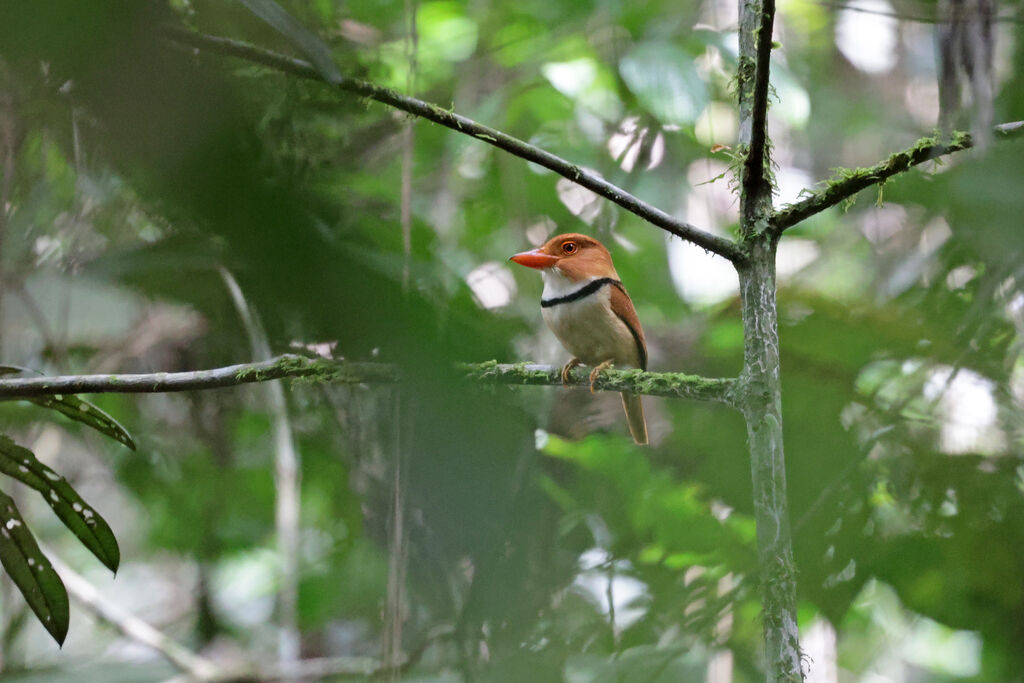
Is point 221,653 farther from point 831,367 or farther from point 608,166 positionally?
point 831,367

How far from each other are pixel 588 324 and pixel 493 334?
2.34 metres

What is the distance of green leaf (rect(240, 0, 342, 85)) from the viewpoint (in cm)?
52

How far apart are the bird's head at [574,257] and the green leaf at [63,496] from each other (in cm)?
171

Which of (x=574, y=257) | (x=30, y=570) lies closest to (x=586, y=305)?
(x=574, y=257)

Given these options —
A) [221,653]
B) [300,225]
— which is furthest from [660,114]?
[221,653]

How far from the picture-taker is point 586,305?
2.71 metres

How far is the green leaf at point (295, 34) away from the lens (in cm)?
52

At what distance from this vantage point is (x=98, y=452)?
3.52 metres

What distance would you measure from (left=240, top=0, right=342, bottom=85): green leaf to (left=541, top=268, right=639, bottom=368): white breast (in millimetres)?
2181

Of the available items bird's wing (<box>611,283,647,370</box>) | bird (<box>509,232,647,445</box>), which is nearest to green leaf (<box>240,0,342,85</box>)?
bird (<box>509,232,647,445</box>)

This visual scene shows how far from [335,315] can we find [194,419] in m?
3.33

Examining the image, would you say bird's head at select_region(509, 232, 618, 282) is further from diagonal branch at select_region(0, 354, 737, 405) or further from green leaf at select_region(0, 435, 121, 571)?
green leaf at select_region(0, 435, 121, 571)

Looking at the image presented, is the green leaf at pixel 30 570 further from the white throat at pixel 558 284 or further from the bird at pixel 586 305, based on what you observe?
the white throat at pixel 558 284

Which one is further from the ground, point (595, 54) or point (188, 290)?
point (595, 54)
